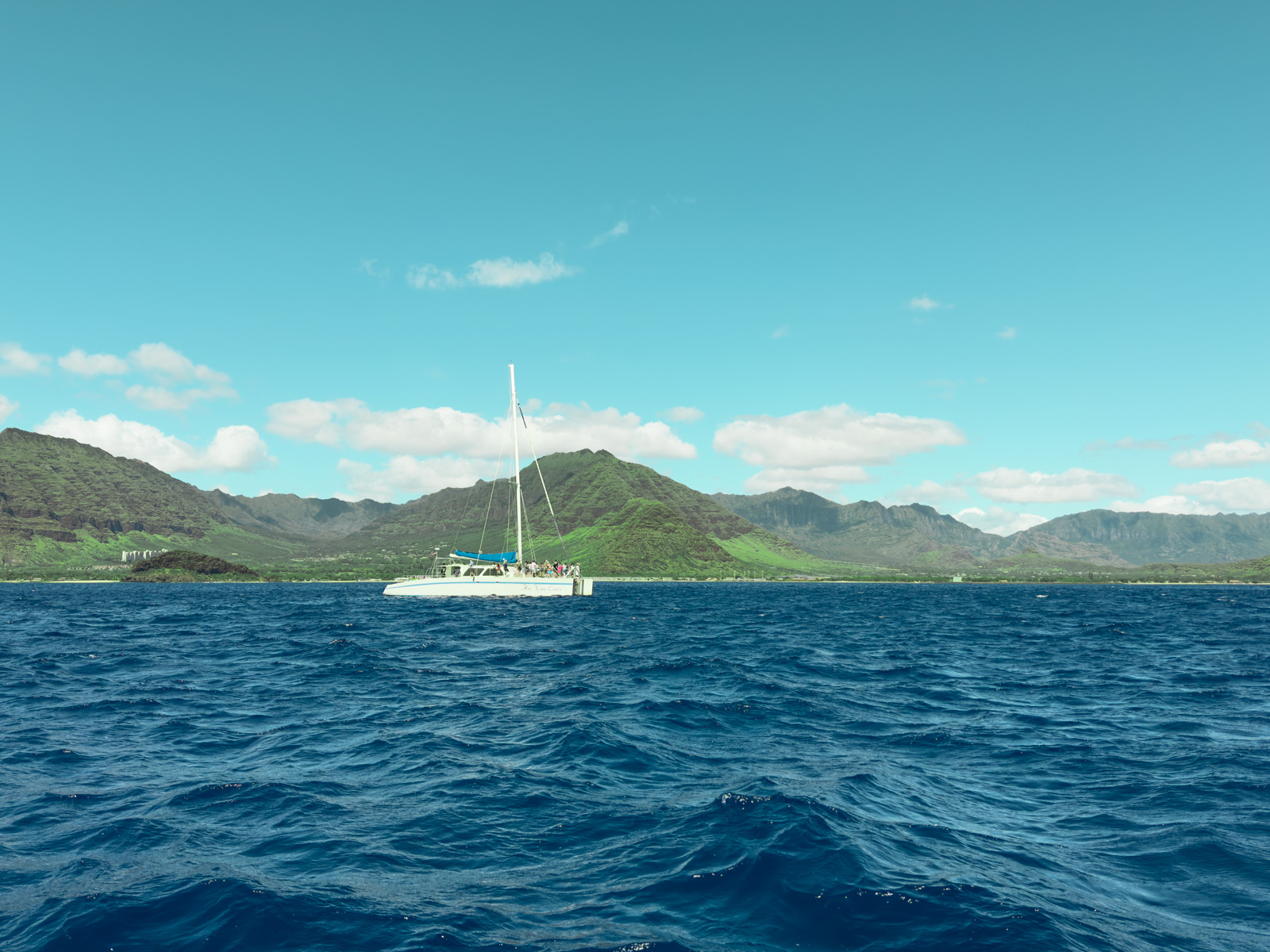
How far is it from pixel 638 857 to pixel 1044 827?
851cm

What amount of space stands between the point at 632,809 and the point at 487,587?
312ft

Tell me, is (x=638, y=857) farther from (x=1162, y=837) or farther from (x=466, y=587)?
(x=466, y=587)

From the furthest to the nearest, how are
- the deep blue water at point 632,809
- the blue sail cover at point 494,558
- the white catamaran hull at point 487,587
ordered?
the blue sail cover at point 494,558 → the white catamaran hull at point 487,587 → the deep blue water at point 632,809

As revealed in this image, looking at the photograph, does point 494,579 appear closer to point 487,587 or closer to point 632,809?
point 487,587

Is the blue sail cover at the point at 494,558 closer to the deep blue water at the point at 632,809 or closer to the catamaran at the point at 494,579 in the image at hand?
the catamaran at the point at 494,579

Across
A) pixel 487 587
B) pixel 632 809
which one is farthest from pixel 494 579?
pixel 632 809

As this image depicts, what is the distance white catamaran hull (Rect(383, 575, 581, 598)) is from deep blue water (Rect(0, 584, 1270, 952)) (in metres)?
70.9

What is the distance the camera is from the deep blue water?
31.4 ft

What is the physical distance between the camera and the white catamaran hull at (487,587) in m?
106

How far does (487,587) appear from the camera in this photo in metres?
106

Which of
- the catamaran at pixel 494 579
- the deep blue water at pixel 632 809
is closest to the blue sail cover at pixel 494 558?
the catamaran at pixel 494 579

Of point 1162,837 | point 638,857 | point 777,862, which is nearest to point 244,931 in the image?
point 638,857

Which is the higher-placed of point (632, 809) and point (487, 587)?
point (632, 809)

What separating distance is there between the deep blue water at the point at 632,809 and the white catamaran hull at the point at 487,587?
7094 centimetres
